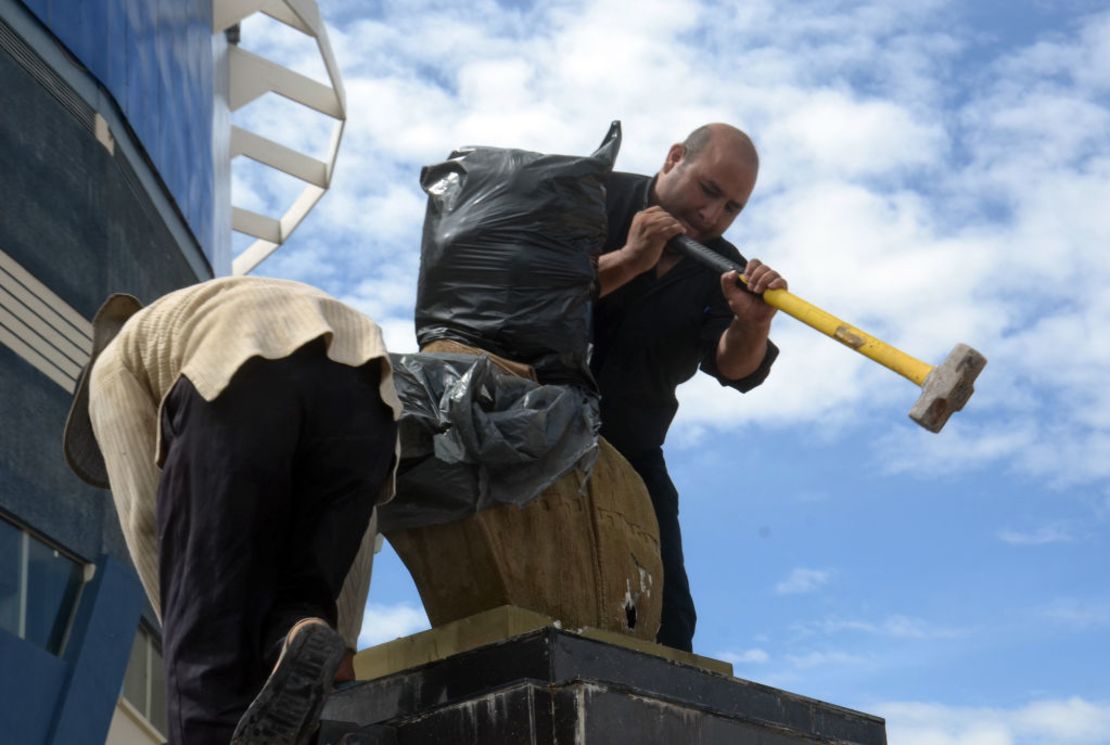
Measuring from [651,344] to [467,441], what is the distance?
104cm

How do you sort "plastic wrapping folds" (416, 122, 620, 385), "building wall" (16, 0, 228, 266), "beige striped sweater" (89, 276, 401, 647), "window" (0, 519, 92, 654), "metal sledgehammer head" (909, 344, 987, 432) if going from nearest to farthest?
"beige striped sweater" (89, 276, 401, 647) → "metal sledgehammer head" (909, 344, 987, 432) → "plastic wrapping folds" (416, 122, 620, 385) → "window" (0, 519, 92, 654) → "building wall" (16, 0, 228, 266)

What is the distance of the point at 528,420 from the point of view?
3.68 m

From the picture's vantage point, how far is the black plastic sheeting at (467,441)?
3631mm

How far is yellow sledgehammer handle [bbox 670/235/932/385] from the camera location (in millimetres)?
3980

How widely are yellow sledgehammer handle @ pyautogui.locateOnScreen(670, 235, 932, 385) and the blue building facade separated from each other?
10.6 meters

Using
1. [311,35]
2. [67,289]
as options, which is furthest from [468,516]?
[311,35]

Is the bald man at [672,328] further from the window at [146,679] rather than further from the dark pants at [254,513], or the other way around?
the window at [146,679]

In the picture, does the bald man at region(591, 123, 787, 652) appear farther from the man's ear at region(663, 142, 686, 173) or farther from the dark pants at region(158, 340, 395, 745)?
the dark pants at region(158, 340, 395, 745)

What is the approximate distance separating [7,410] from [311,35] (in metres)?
11.0

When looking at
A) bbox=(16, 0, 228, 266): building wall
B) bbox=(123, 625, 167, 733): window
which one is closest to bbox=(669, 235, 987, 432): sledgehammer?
bbox=(16, 0, 228, 266): building wall

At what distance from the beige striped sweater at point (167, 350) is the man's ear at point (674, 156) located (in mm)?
1820

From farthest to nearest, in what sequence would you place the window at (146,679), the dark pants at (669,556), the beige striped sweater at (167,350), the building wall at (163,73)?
the window at (146,679) < the building wall at (163,73) < the dark pants at (669,556) < the beige striped sweater at (167,350)

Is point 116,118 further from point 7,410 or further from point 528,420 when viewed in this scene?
point 528,420

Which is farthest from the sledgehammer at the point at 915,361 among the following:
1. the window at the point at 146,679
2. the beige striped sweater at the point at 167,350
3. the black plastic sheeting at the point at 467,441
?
the window at the point at 146,679
